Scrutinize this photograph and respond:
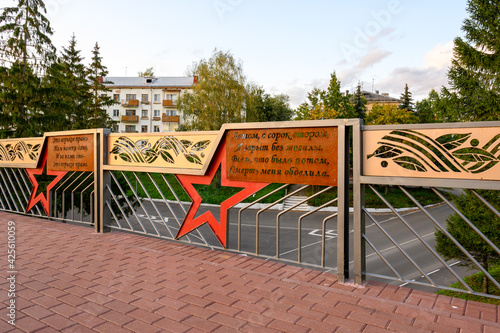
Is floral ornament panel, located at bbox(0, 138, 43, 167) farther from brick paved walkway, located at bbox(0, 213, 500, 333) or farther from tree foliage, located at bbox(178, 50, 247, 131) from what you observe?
tree foliage, located at bbox(178, 50, 247, 131)

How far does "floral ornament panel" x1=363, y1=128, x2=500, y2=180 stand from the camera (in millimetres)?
2906

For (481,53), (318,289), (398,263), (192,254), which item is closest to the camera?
(318,289)

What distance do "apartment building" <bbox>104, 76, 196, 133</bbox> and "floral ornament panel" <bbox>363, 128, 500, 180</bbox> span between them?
52.9 m

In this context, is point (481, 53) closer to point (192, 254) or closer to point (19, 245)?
point (192, 254)

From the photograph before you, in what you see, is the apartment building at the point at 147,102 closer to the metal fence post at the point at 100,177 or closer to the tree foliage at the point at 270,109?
the tree foliage at the point at 270,109

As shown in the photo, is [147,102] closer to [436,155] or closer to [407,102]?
[407,102]

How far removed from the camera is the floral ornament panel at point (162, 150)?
4.69 meters

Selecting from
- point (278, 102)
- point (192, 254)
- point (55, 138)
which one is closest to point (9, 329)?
point (192, 254)

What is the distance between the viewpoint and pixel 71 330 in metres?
2.55

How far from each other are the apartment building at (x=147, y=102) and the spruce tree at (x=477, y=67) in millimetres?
43677

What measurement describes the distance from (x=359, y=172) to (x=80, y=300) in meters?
2.73

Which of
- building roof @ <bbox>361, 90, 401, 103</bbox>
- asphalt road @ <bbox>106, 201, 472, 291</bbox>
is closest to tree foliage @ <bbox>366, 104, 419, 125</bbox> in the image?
asphalt road @ <bbox>106, 201, 472, 291</bbox>

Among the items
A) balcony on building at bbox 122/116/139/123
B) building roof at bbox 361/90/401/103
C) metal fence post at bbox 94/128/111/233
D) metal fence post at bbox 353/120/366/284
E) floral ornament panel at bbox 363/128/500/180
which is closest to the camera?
floral ornament panel at bbox 363/128/500/180

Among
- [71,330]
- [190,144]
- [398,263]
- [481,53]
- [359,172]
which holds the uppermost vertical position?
[481,53]
